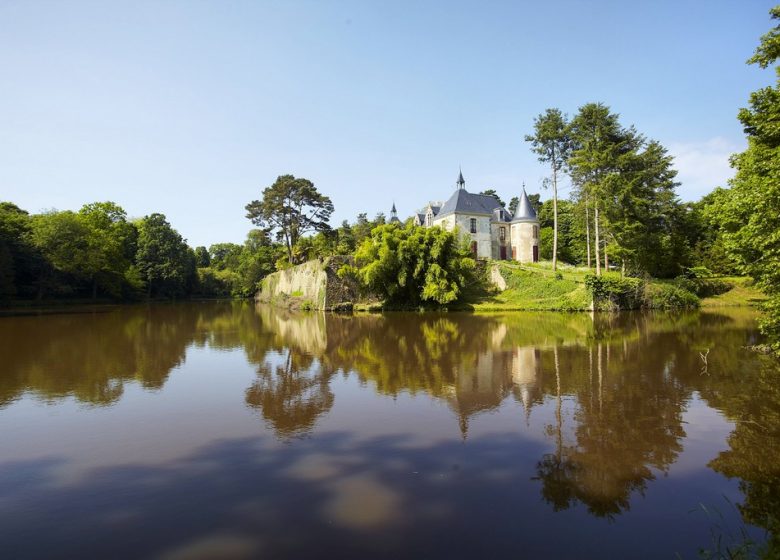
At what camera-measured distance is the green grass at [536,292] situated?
96.1ft

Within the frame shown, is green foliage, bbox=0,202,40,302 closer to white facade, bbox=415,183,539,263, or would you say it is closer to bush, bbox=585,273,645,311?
white facade, bbox=415,183,539,263

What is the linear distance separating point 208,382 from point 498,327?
44.5ft

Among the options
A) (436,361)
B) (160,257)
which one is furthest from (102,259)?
(436,361)

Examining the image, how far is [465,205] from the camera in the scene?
4353cm

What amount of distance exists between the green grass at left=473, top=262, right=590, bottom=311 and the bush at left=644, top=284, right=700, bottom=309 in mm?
4351

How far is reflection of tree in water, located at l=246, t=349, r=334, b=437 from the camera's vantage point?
696 centimetres

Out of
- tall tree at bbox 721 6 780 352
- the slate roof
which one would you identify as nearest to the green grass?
the slate roof

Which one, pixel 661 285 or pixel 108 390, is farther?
pixel 661 285

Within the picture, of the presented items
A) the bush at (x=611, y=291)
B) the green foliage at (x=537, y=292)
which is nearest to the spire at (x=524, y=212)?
the green foliage at (x=537, y=292)

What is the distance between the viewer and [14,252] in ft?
124

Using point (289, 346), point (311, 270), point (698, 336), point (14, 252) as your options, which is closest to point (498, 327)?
point (698, 336)

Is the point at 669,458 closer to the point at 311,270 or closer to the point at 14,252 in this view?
the point at 311,270

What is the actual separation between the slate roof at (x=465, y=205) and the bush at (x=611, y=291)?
55.0ft

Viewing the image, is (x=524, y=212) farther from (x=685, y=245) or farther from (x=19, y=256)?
(x=19, y=256)
